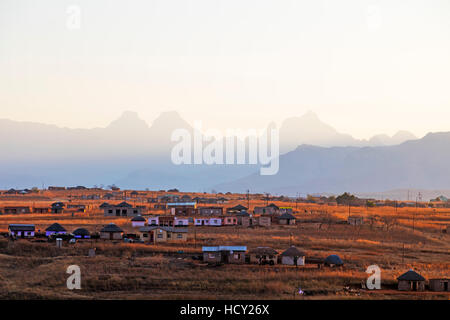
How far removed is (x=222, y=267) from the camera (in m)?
44.6

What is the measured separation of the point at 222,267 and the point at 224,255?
9.56ft

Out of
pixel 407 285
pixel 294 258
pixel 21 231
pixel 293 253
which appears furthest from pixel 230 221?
pixel 407 285

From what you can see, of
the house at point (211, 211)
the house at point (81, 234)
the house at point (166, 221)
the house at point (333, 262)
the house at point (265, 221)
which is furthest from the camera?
the house at point (211, 211)

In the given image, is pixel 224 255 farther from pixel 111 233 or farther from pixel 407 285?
pixel 111 233

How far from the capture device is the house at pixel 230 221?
7556 centimetres

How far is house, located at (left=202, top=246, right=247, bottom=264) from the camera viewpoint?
47.2m

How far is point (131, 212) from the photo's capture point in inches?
3499

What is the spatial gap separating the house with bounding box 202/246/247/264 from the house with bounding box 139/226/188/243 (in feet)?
38.8

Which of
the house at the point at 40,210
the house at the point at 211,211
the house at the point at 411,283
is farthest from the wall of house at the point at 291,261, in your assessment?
the house at the point at 40,210

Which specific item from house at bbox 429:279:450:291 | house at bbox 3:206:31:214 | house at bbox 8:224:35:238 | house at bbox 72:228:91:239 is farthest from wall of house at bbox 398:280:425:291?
house at bbox 3:206:31:214

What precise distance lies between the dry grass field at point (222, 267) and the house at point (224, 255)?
114 cm

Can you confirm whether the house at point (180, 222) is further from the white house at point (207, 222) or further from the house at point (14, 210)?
the house at point (14, 210)

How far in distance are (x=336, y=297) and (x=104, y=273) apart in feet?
55.0

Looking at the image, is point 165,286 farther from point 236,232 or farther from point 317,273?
point 236,232
